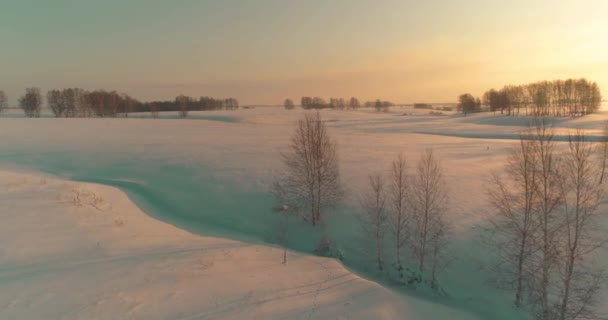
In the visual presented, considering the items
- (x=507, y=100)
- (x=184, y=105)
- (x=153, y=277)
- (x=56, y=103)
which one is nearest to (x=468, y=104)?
(x=507, y=100)

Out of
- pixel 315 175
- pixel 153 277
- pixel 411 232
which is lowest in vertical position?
pixel 411 232

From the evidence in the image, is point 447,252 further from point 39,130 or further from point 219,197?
point 39,130

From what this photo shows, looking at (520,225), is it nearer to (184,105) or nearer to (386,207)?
(386,207)

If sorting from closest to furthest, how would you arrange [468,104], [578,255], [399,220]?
[578,255] → [399,220] → [468,104]

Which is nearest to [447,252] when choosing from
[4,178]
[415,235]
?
[415,235]

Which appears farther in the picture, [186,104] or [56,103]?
[186,104]

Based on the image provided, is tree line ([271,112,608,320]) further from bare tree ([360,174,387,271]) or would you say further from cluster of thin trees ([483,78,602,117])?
cluster of thin trees ([483,78,602,117])

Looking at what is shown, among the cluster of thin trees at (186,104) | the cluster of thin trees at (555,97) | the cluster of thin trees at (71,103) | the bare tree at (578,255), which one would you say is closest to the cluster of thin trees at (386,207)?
the bare tree at (578,255)
